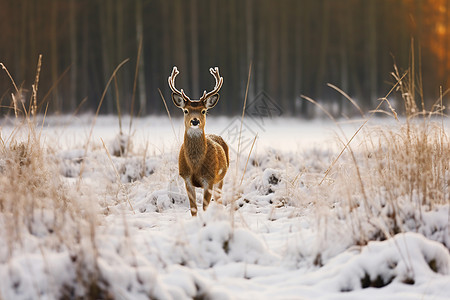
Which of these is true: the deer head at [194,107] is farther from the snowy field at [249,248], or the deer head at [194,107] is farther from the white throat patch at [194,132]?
the snowy field at [249,248]

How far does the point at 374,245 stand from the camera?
3.73 meters

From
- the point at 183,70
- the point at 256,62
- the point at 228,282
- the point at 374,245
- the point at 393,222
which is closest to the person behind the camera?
the point at 228,282

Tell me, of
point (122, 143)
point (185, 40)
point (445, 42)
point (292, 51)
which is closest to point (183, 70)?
point (185, 40)

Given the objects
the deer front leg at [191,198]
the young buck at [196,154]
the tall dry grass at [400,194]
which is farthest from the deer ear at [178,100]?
the tall dry grass at [400,194]

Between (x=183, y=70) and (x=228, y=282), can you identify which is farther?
(x=183, y=70)

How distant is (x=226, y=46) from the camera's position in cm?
Result: 2734

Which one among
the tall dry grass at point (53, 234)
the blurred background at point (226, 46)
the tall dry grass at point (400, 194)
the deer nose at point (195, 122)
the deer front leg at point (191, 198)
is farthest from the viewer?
the blurred background at point (226, 46)

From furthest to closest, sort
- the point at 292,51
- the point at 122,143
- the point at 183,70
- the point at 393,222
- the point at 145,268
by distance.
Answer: the point at 292,51, the point at 183,70, the point at 122,143, the point at 393,222, the point at 145,268

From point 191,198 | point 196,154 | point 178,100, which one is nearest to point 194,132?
point 196,154

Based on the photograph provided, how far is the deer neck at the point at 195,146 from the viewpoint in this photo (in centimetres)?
566

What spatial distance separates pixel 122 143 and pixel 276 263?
6.43m

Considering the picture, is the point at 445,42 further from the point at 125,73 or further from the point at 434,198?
the point at 434,198

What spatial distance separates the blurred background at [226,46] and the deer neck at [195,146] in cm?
1898

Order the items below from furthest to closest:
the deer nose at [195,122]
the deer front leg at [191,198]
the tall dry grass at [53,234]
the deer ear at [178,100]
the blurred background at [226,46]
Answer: the blurred background at [226,46] < the deer ear at [178,100] < the deer nose at [195,122] < the deer front leg at [191,198] < the tall dry grass at [53,234]
